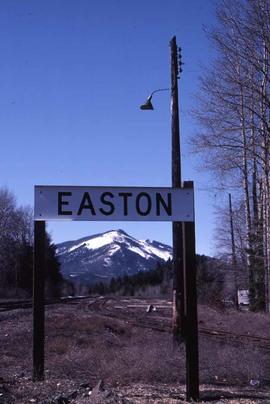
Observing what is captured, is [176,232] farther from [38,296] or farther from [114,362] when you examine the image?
[38,296]

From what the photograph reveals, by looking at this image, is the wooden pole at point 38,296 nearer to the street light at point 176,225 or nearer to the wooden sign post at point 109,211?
the wooden sign post at point 109,211

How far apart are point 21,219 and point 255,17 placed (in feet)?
222

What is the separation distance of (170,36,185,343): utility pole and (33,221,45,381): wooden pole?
6.28m

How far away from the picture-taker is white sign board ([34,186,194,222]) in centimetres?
810

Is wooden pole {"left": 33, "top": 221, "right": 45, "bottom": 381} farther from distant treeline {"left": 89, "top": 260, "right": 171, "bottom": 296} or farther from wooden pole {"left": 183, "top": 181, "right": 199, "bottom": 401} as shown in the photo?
distant treeline {"left": 89, "top": 260, "right": 171, "bottom": 296}

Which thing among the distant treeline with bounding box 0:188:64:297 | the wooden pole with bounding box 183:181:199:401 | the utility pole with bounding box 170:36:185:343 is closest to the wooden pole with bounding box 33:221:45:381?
the wooden pole with bounding box 183:181:199:401

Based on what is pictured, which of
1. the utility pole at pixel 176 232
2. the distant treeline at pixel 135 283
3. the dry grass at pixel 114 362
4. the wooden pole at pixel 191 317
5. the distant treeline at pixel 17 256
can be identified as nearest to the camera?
the wooden pole at pixel 191 317

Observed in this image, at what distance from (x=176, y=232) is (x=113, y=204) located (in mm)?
7021

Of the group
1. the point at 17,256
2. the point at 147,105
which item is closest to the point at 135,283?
the point at 17,256

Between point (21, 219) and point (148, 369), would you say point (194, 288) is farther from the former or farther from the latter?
point (21, 219)

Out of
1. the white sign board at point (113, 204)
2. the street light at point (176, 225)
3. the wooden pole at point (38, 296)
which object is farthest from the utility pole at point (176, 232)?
the wooden pole at point (38, 296)

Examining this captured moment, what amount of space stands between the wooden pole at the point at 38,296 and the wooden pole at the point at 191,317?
1875 mm

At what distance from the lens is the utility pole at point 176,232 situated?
14570mm

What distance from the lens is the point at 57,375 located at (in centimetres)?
938
